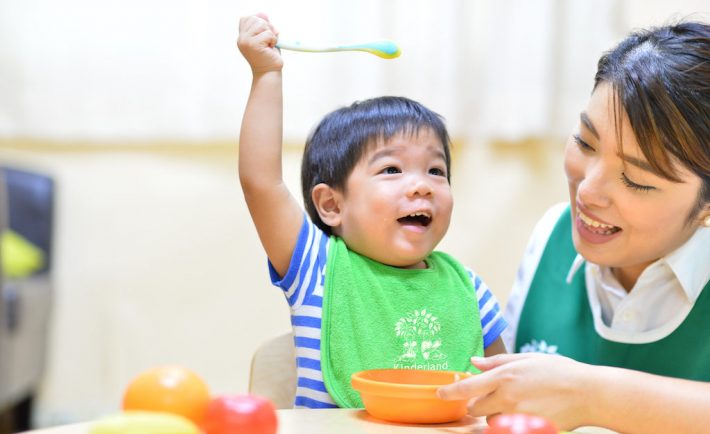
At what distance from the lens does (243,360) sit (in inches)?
107

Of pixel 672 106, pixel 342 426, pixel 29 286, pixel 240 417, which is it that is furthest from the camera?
pixel 29 286

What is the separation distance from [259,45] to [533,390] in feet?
1.76

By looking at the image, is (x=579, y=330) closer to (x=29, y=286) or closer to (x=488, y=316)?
(x=488, y=316)

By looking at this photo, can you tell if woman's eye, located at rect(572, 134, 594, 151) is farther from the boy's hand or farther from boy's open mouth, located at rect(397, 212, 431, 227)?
the boy's hand

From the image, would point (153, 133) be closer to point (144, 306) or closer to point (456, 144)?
point (144, 306)

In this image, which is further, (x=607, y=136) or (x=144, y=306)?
(x=144, y=306)

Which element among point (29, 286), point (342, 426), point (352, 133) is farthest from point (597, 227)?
point (29, 286)

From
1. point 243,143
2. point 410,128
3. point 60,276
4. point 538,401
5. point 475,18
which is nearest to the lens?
point 538,401

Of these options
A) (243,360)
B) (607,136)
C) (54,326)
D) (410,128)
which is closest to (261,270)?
(243,360)

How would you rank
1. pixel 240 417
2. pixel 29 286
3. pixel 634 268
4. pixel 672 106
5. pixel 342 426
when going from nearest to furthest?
pixel 240 417
pixel 342 426
pixel 672 106
pixel 634 268
pixel 29 286

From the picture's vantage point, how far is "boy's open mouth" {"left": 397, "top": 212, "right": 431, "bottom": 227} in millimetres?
1215

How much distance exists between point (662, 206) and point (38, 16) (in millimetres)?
2154

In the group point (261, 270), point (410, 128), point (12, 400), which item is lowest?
point (12, 400)

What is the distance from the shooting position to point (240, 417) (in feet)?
2.45
